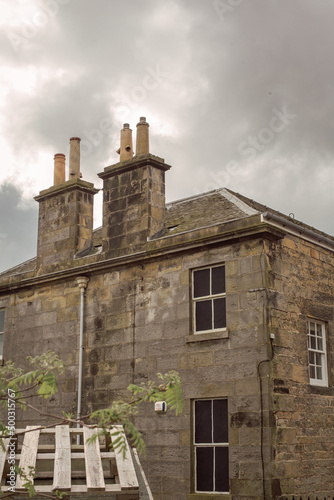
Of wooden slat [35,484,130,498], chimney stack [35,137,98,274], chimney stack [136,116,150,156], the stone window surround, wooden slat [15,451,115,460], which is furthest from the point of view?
chimney stack [35,137,98,274]

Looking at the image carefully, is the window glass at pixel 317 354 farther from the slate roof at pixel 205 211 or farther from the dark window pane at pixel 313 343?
the slate roof at pixel 205 211

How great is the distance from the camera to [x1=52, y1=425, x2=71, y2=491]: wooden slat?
6.55 meters

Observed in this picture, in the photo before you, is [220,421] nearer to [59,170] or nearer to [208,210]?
[208,210]

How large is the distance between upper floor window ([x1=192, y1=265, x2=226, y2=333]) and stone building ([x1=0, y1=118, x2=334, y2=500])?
3cm

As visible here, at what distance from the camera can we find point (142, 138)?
16.2 m

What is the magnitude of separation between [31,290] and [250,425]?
7633 millimetres

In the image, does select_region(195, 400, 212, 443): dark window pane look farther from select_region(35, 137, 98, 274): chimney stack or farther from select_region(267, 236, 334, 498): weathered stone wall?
select_region(35, 137, 98, 274): chimney stack

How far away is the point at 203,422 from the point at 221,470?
3.27 feet

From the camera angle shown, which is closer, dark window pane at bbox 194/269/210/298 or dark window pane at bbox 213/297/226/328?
dark window pane at bbox 213/297/226/328

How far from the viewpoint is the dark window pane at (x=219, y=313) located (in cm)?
1323

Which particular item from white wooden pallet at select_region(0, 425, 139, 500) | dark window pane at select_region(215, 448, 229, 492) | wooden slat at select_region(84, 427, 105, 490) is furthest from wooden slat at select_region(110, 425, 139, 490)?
dark window pane at select_region(215, 448, 229, 492)

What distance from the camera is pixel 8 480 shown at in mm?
6742

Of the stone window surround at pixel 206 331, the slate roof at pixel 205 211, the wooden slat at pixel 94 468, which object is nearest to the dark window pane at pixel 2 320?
the slate roof at pixel 205 211

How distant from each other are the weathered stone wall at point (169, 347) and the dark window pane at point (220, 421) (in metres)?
0.23
